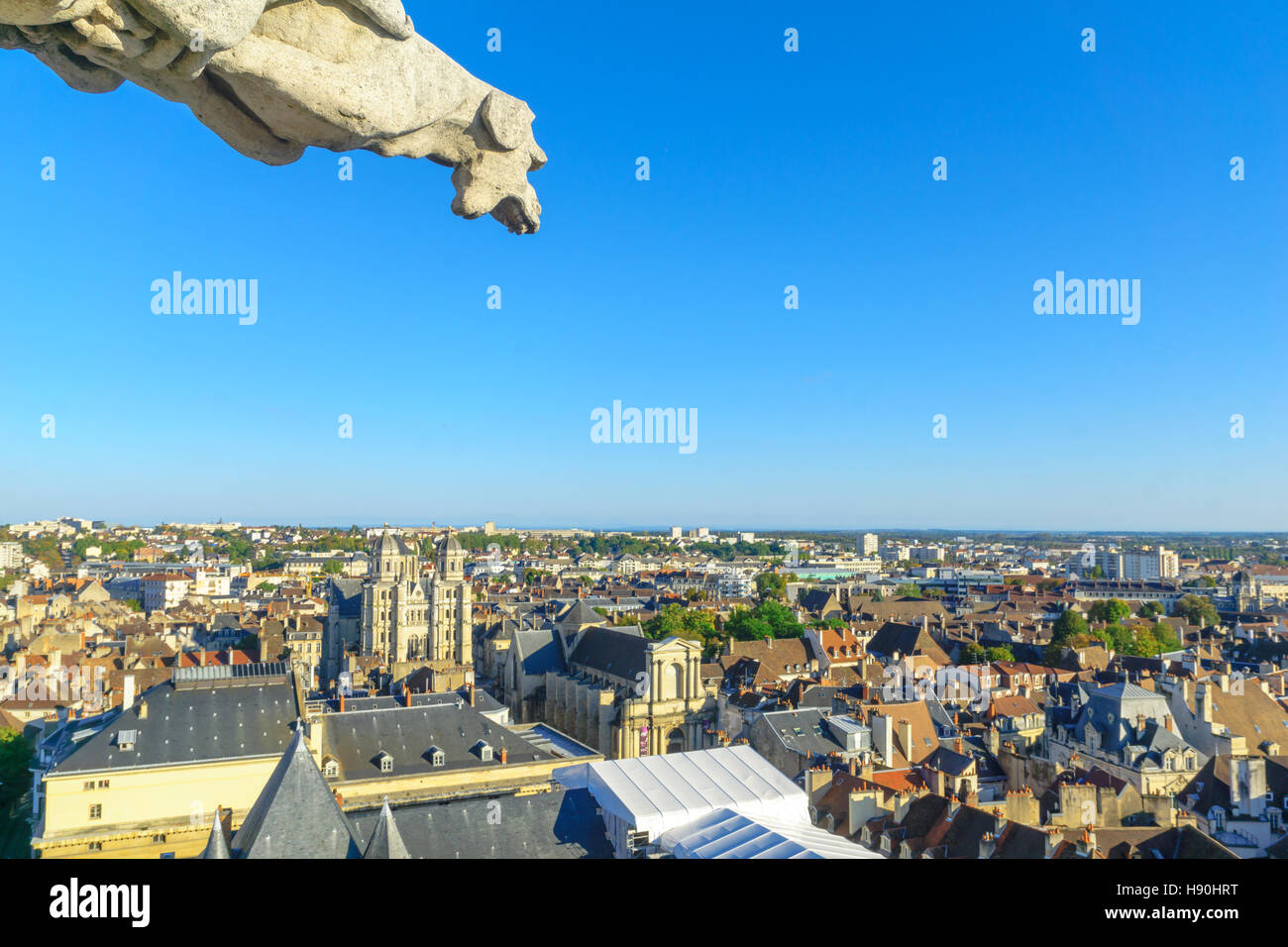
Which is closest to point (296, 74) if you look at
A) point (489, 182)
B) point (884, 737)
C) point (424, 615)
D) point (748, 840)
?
point (489, 182)

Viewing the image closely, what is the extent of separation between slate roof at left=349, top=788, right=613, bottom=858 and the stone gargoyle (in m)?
13.1

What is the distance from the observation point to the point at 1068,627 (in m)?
59.5

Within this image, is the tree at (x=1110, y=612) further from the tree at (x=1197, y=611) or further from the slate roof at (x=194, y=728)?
the slate roof at (x=194, y=728)

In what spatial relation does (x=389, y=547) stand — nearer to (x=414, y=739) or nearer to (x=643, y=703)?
(x=643, y=703)

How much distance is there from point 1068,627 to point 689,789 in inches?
2030

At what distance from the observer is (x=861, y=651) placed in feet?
167

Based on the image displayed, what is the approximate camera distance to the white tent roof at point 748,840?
40.5ft

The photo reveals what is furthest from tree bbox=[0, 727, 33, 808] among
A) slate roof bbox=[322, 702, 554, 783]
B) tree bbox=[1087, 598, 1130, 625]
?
tree bbox=[1087, 598, 1130, 625]

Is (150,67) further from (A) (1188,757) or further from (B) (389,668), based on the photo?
(B) (389,668)

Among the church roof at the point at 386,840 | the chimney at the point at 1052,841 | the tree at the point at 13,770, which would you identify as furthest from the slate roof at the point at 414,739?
the tree at the point at 13,770

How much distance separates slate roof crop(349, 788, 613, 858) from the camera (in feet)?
48.9

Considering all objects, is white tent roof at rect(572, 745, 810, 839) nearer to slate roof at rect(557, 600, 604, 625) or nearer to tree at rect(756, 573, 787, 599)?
slate roof at rect(557, 600, 604, 625)

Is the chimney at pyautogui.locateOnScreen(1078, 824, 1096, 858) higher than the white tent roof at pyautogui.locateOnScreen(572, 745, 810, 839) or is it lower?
lower

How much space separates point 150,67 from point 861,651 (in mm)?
51390
